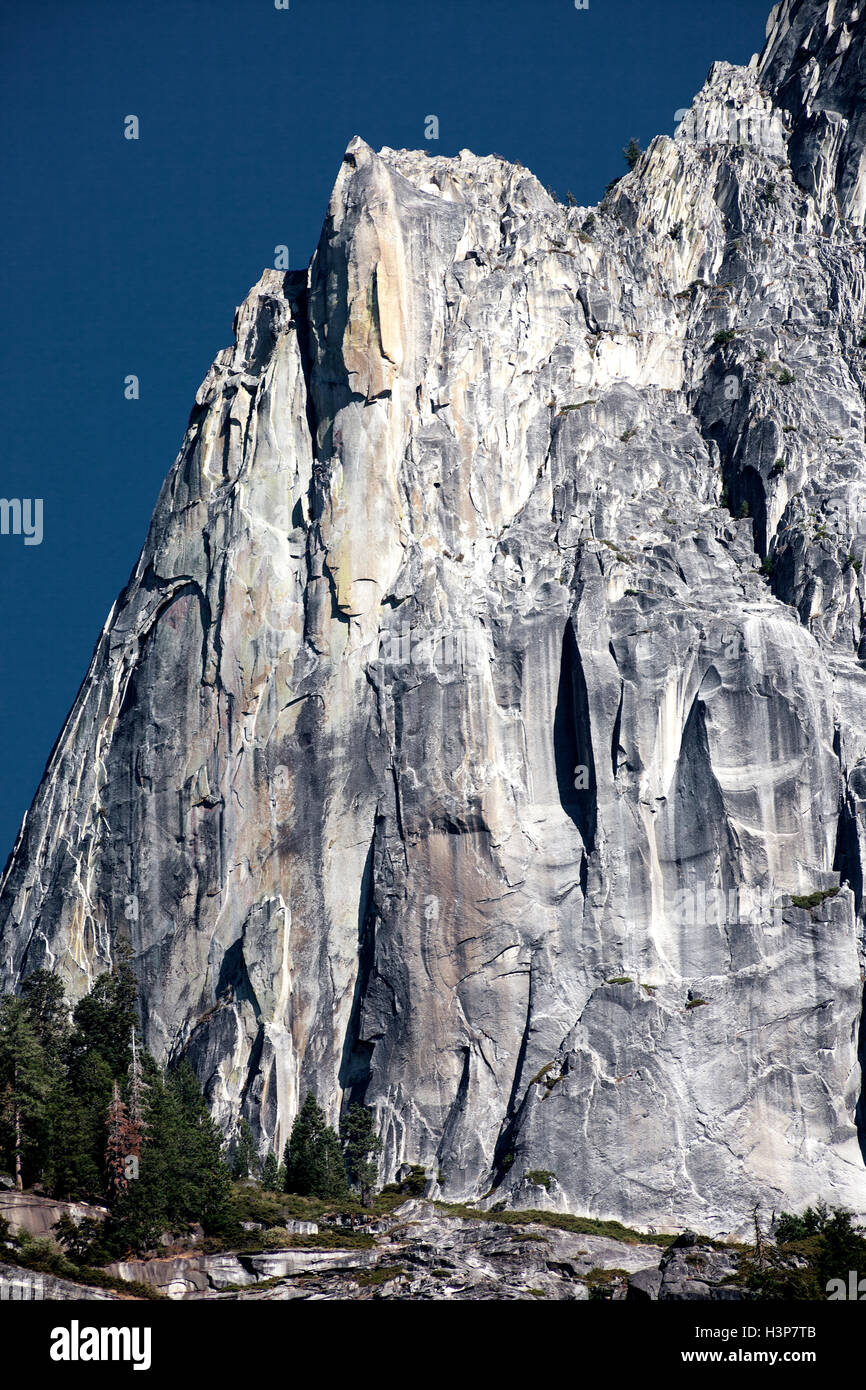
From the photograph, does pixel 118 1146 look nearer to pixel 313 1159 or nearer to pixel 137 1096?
pixel 137 1096

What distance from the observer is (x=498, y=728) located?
391 feet

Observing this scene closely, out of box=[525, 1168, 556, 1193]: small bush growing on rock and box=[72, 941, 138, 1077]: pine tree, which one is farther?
box=[72, 941, 138, 1077]: pine tree

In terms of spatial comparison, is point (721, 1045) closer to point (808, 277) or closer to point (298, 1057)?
point (298, 1057)

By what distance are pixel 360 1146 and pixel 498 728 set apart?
24209mm

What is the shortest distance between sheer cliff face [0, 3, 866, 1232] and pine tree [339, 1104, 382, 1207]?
1.66 meters

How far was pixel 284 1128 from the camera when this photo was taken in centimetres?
11388

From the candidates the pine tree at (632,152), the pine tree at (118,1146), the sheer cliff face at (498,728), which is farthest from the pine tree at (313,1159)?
the pine tree at (632,152)

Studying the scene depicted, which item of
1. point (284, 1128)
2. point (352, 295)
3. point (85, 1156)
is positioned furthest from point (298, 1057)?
point (352, 295)

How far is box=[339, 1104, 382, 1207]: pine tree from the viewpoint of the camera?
10669 centimetres

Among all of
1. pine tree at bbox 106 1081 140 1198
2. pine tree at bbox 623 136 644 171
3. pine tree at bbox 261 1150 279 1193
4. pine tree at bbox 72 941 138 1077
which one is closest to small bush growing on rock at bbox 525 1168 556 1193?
pine tree at bbox 261 1150 279 1193

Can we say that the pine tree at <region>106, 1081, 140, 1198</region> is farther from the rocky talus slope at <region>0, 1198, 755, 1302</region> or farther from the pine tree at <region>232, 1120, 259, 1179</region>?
the pine tree at <region>232, 1120, 259, 1179</region>

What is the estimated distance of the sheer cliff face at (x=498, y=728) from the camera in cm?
11138

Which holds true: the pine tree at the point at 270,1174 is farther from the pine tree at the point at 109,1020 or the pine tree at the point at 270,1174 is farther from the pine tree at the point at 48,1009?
the pine tree at the point at 48,1009

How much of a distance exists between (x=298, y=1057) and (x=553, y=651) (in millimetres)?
25995
